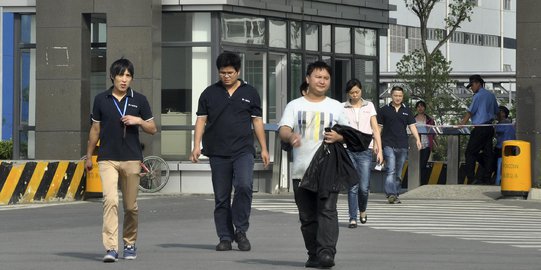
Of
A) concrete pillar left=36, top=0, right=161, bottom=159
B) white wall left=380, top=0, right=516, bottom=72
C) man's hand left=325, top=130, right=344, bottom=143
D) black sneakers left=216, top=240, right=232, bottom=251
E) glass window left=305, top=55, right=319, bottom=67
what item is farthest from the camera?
white wall left=380, top=0, right=516, bottom=72

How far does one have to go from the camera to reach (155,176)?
2650 cm

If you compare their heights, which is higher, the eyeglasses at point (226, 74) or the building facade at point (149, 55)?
the building facade at point (149, 55)

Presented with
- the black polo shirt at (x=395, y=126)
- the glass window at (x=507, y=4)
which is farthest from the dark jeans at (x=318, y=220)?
the glass window at (x=507, y=4)

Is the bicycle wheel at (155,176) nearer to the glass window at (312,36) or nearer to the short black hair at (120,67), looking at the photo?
the glass window at (312,36)

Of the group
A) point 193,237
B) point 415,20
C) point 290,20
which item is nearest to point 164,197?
point 290,20

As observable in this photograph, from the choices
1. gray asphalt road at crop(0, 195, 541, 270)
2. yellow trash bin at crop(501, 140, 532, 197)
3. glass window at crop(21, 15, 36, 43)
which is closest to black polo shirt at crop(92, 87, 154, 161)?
gray asphalt road at crop(0, 195, 541, 270)

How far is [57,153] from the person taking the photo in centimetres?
2697

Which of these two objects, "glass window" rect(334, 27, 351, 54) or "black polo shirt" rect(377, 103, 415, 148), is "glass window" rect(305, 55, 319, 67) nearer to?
"glass window" rect(334, 27, 351, 54)

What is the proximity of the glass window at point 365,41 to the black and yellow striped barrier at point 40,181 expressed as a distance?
10.1 meters

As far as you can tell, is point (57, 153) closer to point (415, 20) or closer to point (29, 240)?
point (29, 240)

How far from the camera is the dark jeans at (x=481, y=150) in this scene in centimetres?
2681

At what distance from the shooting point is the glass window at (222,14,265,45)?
2795cm

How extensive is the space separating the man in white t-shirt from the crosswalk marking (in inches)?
133

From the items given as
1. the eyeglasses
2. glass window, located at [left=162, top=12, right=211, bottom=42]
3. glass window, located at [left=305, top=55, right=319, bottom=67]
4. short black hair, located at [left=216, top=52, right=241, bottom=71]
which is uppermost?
glass window, located at [left=162, top=12, right=211, bottom=42]
